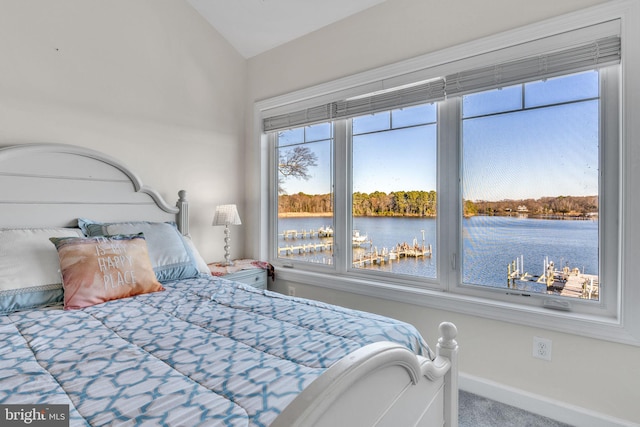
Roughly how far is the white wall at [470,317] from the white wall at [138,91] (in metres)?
0.75

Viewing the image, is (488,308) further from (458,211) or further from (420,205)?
(420,205)

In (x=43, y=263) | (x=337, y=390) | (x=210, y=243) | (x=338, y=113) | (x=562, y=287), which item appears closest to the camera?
(x=337, y=390)

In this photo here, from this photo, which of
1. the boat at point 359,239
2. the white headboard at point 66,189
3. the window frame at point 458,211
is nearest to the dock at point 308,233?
the window frame at point 458,211

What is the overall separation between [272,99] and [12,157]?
190 centimetres

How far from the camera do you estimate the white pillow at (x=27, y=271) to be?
1.59 meters

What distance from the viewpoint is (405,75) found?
230 cm

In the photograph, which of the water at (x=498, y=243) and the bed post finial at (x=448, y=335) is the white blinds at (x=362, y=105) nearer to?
the water at (x=498, y=243)

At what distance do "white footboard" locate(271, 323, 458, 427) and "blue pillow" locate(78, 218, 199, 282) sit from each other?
164 cm

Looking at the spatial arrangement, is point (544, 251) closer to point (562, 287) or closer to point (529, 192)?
point (562, 287)

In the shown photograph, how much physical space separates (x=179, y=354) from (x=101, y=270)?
92 cm

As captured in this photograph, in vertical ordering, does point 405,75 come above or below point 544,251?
above

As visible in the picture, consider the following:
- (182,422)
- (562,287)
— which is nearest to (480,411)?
(562,287)

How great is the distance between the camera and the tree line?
1.82 metres

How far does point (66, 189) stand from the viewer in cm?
212
